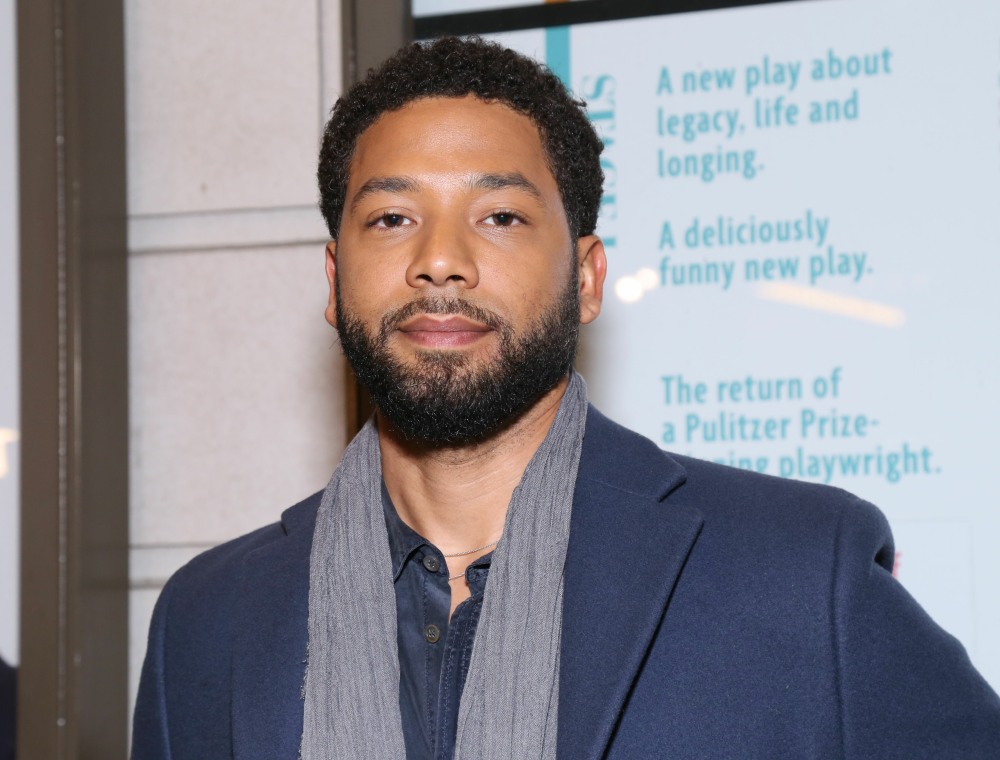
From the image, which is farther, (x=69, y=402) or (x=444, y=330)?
(x=69, y=402)

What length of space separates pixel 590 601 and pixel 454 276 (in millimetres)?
607

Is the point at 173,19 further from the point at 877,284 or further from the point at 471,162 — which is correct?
the point at 877,284

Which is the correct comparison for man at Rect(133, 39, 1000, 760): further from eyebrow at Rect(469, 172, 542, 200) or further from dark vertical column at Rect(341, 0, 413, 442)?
dark vertical column at Rect(341, 0, 413, 442)

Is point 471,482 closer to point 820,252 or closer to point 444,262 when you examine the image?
point 444,262

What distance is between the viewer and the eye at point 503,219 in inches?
86.2

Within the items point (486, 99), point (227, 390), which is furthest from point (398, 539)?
point (227, 390)

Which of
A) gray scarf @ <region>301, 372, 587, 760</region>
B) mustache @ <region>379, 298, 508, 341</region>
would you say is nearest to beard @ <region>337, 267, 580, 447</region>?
mustache @ <region>379, 298, 508, 341</region>

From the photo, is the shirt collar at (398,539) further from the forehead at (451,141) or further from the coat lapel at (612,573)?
the forehead at (451,141)

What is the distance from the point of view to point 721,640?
2.00 metres

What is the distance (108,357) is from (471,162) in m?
1.40

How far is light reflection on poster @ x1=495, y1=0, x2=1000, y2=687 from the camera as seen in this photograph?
2.90m

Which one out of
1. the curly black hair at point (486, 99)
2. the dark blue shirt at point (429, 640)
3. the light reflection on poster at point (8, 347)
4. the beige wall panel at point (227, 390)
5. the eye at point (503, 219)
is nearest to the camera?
the dark blue shirt at point (429, 640)

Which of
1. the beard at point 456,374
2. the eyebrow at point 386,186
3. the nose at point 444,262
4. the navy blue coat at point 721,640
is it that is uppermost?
the eyebrow at point 386,186

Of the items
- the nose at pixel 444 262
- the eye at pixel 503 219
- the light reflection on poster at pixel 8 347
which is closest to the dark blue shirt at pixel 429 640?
the nose at pixel 444 262
